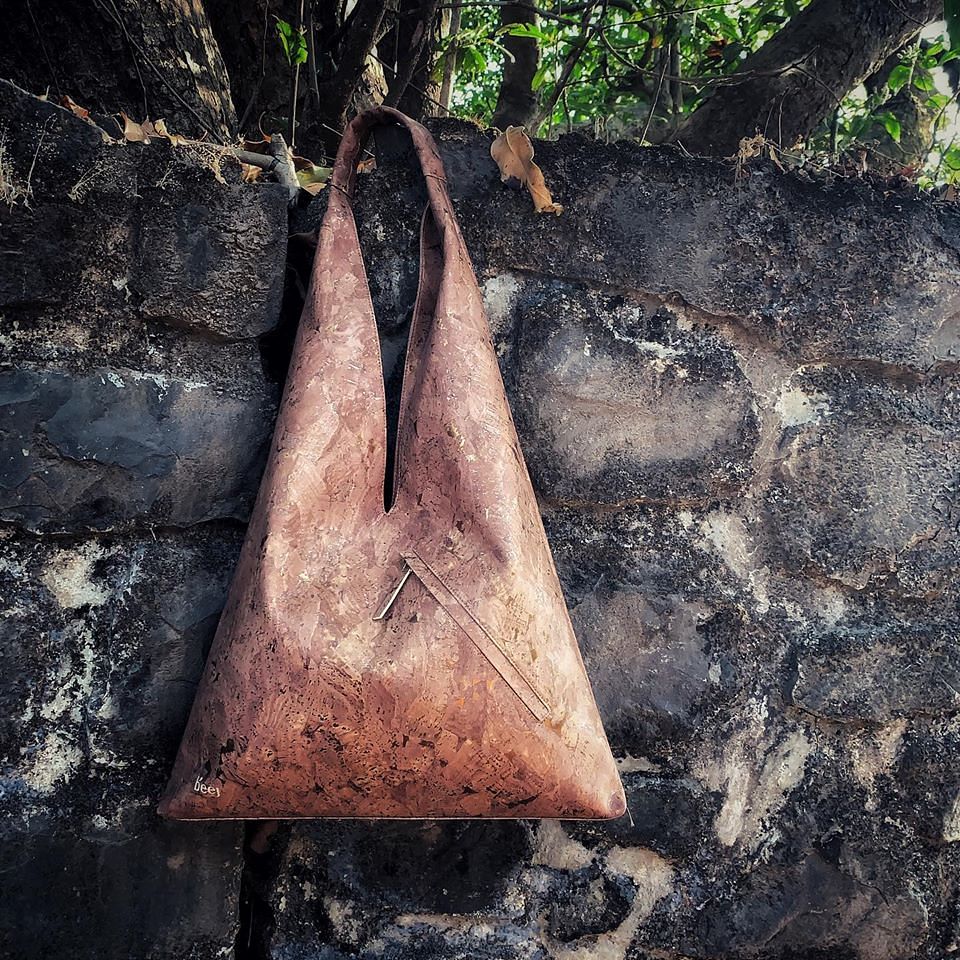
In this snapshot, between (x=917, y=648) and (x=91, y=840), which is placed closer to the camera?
(x=91, y=840)

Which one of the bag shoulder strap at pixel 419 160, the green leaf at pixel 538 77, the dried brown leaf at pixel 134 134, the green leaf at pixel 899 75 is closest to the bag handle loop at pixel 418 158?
the bag shoulder strap at pixel 419 160

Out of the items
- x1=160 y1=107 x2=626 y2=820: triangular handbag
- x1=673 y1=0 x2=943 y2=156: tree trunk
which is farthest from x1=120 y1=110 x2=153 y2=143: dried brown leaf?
x1=673 y1=0 x2=943 y2=156: tree trunk

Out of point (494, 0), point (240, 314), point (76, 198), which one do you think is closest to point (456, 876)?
point (240, 314)

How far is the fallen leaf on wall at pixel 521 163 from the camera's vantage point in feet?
3.60

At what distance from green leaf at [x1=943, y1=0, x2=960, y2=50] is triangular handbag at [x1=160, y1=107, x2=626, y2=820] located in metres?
0.93

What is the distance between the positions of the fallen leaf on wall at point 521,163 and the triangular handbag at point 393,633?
0.26 meters

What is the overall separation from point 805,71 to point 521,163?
743 millimetres

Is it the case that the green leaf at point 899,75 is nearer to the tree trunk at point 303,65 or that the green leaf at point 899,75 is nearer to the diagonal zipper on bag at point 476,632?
the tree trunk at point 303,65

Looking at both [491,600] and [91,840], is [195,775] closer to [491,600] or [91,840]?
[91,840]

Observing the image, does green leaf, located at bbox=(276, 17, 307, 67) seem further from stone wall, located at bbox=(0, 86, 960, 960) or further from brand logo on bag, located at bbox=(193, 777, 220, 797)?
brand logo on bag, located at bbox=(193, 777, 220, 797)

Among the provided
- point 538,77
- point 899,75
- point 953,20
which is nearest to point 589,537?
point 953,20

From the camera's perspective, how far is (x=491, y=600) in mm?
884

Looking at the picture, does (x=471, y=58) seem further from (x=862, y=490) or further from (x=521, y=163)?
(x=862, y=490)

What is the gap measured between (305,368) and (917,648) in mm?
881
